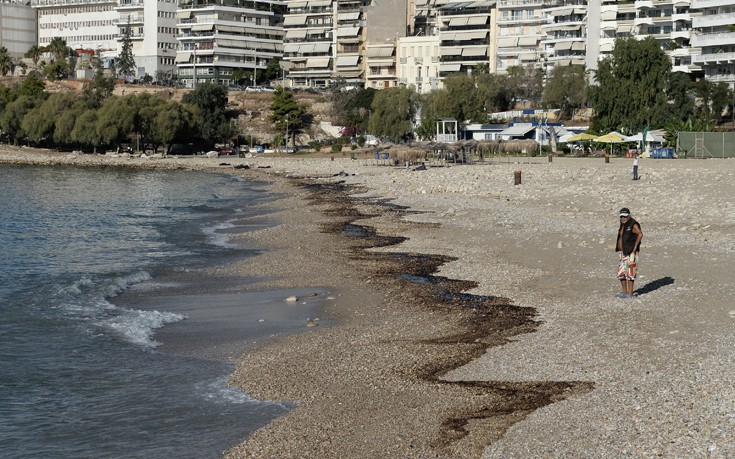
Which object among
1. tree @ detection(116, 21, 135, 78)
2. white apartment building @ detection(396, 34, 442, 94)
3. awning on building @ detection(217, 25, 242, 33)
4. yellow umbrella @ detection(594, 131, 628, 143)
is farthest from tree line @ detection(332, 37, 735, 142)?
tree @ detection(116, 21, 135, 78)

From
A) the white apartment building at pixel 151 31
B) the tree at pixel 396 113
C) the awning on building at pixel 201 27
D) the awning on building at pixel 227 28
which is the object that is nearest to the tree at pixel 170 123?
the tree at pixel 396 113

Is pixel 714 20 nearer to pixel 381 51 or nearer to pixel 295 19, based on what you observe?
pixel 381 51

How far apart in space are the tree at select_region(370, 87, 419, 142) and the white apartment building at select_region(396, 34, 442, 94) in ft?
60.0

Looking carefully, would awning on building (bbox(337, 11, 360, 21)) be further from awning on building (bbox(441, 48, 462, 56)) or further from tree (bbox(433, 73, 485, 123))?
tree (bbox(433, 73, 485, 123))

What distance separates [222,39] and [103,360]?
140 meters

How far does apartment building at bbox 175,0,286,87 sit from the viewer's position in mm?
154125

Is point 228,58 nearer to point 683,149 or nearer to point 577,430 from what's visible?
point 683,149

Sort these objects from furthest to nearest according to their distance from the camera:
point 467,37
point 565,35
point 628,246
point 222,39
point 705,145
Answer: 1. point 222,39
2. point 467,37
3. point 565,35
4. point 705,145
5. point 628,246

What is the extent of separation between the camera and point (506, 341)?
1775 cm

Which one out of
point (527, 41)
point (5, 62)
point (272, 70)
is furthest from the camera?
point (5, 62)

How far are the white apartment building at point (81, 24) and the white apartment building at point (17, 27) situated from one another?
174cm

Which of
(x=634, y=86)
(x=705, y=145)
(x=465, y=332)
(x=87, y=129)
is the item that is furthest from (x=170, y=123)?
(x=465, y=332)

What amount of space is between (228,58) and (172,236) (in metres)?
118

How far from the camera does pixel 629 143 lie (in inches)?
3479
